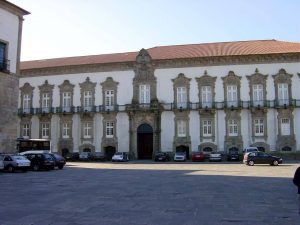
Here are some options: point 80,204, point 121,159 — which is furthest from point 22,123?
point 80,204

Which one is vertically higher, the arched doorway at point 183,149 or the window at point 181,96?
the window at point 181,96

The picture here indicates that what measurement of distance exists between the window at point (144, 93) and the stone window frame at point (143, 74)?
37 centimetres

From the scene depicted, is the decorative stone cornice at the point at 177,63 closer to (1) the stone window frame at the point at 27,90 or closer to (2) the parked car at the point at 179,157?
(1) the stone window frame at the point at 27,90

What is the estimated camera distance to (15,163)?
2517 cm

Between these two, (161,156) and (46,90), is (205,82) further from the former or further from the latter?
(46,90)

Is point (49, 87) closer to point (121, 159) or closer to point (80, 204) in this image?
point (121, 159)

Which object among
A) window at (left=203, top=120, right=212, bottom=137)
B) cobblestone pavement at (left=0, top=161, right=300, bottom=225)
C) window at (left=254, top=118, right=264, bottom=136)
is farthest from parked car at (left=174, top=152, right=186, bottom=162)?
cobblestone pavement at (left=0, top=161, right=300, bottom=225)

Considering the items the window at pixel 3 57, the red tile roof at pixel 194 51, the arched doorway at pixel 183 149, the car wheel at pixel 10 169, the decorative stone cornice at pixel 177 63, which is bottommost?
the car wheel at pixel 10 169

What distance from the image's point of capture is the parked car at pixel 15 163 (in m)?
25.2

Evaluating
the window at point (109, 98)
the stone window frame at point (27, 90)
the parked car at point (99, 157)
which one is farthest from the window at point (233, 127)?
the stone window frame at point (27, 90)

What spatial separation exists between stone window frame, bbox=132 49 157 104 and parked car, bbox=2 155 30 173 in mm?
22153

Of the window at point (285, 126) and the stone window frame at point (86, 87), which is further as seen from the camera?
the stone window frame at point (86, 87)

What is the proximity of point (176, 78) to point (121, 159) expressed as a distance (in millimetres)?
11980

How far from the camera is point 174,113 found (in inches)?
1779
